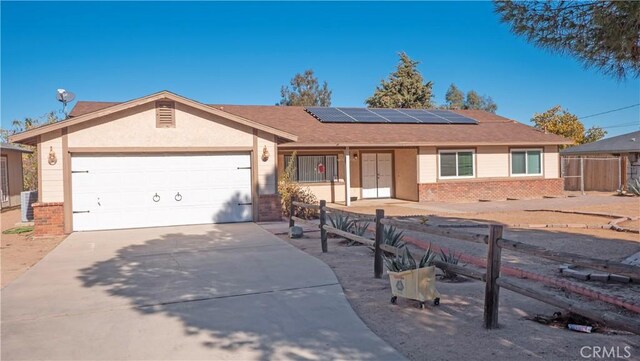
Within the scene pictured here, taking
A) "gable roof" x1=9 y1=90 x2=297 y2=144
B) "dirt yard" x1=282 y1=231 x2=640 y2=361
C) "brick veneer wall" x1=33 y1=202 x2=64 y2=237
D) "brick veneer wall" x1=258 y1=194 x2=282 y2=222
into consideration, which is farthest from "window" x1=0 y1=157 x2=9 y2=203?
"dirt yard" x1=282 y1=231 x2=640 y2=361

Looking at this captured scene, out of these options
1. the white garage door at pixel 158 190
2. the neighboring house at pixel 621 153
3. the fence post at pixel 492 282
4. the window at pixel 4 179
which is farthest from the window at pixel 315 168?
the fence post at pixel 492 282

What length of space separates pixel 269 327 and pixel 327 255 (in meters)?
4.30

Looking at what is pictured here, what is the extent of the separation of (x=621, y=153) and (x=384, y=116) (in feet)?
42.6

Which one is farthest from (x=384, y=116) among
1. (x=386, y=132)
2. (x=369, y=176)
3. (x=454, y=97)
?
(x=454, y=97)

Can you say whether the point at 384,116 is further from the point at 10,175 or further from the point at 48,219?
the point at 10,175

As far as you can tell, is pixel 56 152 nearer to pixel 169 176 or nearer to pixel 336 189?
pixel 169 176

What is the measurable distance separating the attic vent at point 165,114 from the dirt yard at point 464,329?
8.55m

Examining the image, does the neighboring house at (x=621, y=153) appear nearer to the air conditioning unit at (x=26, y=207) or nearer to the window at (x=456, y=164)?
the window at (x=456, y=164)

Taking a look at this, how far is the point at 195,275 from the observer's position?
26.3 feet

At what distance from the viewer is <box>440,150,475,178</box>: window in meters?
21.9

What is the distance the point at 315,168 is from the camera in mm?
20922

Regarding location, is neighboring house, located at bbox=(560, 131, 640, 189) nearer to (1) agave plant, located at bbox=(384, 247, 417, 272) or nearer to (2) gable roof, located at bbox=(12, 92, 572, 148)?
(2) gable roof, located at bbox=(12, 92, 572, 148)

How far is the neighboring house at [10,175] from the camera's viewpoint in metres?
21.7

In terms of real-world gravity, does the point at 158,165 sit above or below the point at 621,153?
below
